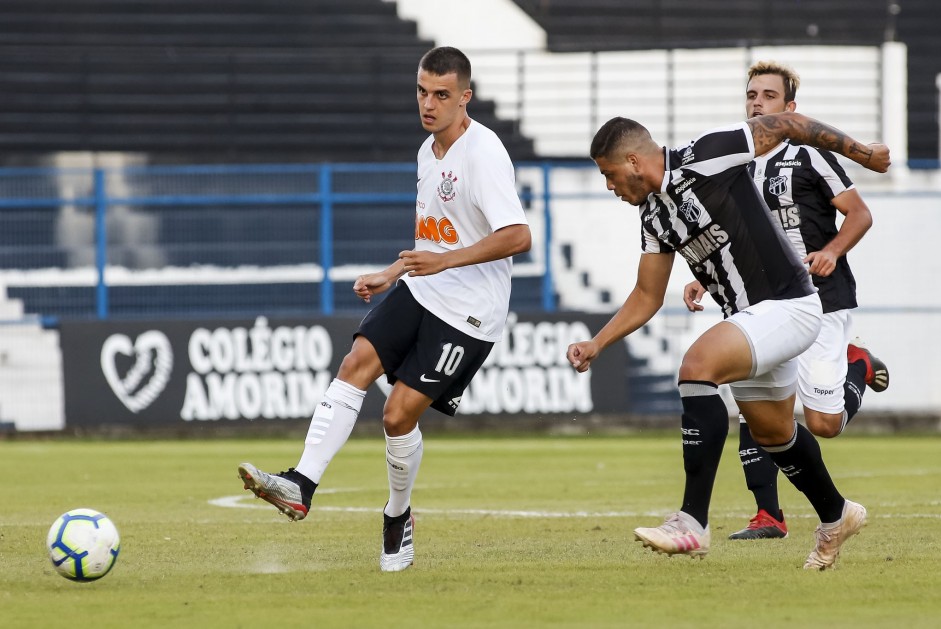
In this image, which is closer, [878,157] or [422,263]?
[422,263]

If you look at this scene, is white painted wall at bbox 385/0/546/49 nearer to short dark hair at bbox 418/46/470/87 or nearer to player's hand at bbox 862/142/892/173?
short dark hair at bbox 418/46/470/87

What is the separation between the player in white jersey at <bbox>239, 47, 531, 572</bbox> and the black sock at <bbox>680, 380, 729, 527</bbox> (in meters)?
1.03

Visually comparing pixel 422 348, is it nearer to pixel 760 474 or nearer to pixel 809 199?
pixel 760 474

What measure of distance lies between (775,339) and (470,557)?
1771mm

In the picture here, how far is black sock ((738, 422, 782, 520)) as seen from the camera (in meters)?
7.66

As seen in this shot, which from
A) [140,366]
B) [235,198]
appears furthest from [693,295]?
[235,198]

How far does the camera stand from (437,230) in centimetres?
656

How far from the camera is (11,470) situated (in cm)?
1297

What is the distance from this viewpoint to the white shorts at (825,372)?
24.8ft

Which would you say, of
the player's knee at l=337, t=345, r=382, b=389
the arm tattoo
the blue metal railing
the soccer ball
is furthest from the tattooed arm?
the blue metal railing

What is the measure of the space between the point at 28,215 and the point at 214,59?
206 inches

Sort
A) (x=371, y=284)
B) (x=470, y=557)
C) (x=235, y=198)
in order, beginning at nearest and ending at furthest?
(x=371, y=284), (x=470, y=557), (x=235, y=198)

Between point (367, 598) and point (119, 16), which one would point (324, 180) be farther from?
point (367, 598)

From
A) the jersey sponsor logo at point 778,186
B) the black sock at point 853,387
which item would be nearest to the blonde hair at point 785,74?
the jersey sponsor logo at point 778,186
